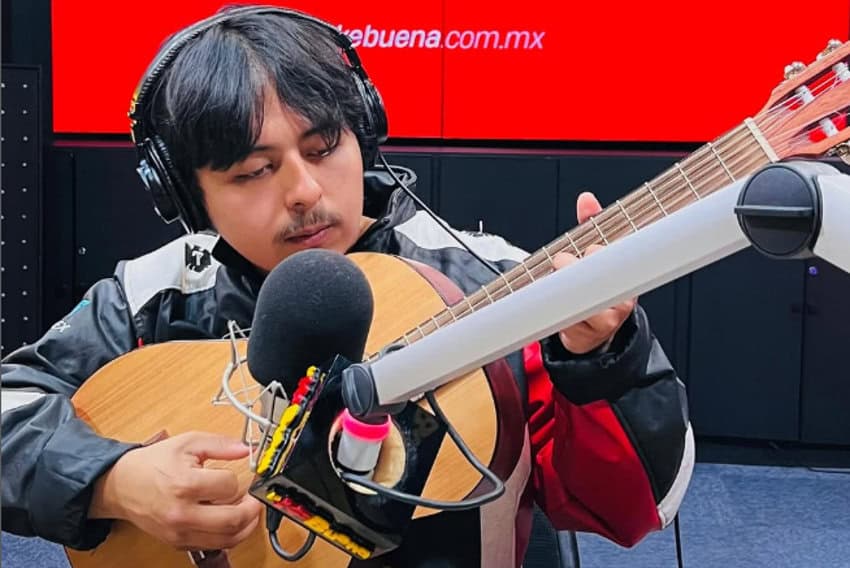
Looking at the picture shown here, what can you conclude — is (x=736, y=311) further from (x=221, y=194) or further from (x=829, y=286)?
(x=221, y=194)

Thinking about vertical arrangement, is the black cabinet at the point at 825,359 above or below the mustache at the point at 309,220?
below

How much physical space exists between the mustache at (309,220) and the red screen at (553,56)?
7.47 feet

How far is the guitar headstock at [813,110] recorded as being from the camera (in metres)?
0.60

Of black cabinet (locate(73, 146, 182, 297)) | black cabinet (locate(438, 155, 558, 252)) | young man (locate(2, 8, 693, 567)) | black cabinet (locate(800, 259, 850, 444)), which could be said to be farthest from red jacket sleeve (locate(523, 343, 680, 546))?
black cabinet (locate(73, 146, 182, 297))

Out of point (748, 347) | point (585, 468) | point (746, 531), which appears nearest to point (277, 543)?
point (585, 468)

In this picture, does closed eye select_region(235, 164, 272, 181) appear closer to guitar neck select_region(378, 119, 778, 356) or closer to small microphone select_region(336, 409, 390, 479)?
guitar neck select_region(378, 119, 778, 356)

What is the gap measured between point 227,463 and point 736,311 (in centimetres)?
244

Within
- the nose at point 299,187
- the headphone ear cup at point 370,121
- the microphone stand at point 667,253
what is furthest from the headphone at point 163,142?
the microphone stand at point 667,253

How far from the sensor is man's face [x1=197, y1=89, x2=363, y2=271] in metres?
0.97

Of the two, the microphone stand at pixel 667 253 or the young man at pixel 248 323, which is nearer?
the microphone stand at pixel 667 253

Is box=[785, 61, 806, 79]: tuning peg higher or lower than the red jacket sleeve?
higher

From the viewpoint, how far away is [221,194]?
1020mm

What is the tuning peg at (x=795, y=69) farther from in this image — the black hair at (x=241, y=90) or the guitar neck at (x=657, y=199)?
the black hair at (x=241, y=90)

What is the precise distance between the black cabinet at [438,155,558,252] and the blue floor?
3.00 feet
